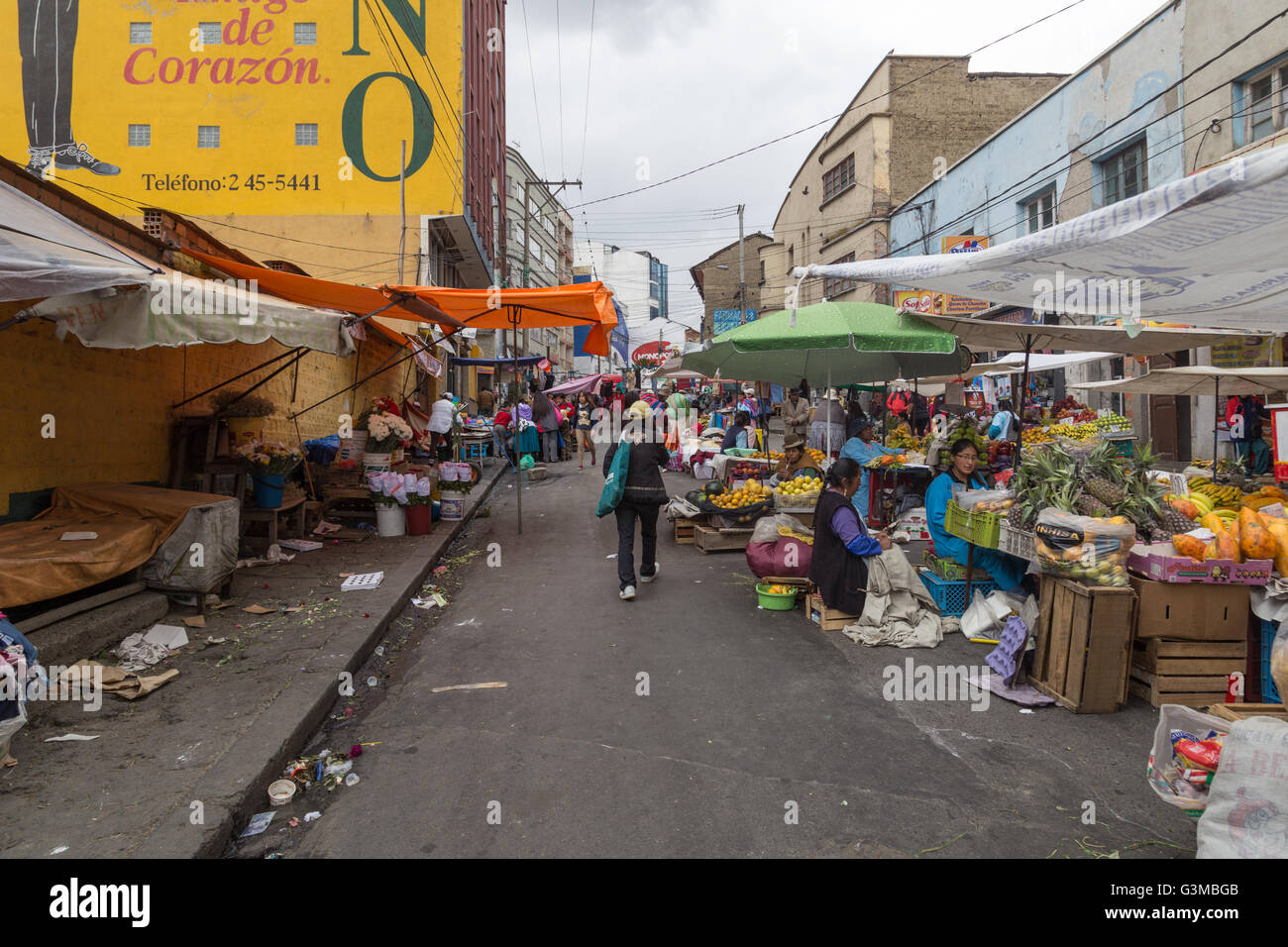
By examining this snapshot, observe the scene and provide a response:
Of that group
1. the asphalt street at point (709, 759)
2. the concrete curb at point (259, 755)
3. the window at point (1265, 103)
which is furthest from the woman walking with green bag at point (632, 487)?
the window at point (1265, 103)

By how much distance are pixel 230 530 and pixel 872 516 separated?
8.82 metres

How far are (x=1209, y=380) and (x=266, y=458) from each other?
12584 mm

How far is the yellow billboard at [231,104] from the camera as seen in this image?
23.8 m

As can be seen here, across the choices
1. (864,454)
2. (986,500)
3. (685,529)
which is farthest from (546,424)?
(986,500)

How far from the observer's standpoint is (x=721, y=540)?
9.81 m

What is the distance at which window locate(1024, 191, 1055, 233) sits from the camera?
19.2 m

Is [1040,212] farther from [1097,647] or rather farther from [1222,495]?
[1097,647]

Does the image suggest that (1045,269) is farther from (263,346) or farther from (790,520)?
Result: (263,346)

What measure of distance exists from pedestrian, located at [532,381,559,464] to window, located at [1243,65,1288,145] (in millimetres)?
15729

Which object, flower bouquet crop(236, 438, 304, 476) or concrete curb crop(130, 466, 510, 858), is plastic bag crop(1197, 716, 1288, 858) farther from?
flower bouquet crop(236, 438, 304, 476)

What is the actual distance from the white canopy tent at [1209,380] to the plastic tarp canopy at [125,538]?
1175cm

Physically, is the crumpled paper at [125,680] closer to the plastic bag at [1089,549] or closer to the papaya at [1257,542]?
the plastic bag at [1089,549]

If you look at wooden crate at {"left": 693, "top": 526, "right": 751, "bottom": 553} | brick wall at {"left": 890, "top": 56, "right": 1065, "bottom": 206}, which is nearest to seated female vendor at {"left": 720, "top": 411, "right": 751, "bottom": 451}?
wooden crate at {"left": 693, "top": 526, "right": 751, "bottom": 553}
